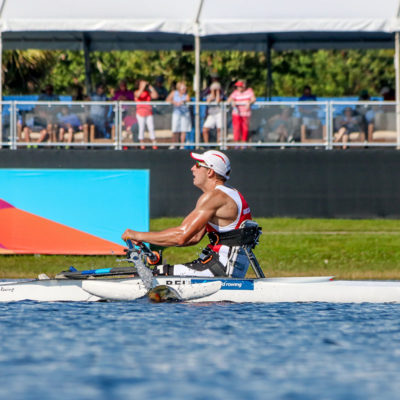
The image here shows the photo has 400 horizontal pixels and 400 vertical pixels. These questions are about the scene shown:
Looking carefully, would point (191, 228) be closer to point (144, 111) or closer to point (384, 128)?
point (144, 111)

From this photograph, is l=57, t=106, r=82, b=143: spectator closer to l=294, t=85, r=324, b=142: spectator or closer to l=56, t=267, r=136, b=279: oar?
l=294, t=85, r=324, b=142: spectator

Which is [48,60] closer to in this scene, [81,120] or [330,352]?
[81,120]

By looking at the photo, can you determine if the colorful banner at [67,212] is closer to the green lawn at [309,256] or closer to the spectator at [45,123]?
the green lawn at [309,256]

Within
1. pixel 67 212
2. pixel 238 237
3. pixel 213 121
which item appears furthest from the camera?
pixel 213 121

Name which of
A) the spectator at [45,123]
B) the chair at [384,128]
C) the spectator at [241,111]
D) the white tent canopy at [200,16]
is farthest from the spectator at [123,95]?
the chair at [384,128]

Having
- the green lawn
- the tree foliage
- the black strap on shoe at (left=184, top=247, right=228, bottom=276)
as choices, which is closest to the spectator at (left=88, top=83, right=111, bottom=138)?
the green lawn

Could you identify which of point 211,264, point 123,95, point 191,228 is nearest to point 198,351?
point 191,228

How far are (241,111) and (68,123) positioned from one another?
3684 millimetres

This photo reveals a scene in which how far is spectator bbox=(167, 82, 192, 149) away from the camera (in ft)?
71.4

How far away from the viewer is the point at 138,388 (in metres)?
7.23

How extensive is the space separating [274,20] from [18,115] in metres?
6.03

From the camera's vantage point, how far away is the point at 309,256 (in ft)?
59.4

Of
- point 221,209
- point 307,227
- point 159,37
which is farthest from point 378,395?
point 159,37

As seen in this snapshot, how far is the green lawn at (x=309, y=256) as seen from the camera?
1705cm
